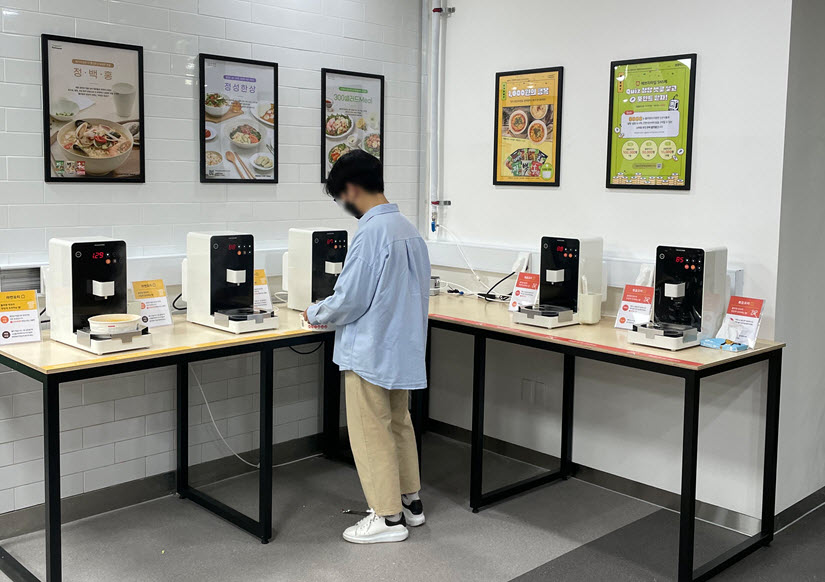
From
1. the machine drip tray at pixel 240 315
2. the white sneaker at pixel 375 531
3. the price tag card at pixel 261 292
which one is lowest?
the white sneaker at pixel 375 531

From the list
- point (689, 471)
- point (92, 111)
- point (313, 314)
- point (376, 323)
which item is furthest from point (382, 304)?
point (92, 111)

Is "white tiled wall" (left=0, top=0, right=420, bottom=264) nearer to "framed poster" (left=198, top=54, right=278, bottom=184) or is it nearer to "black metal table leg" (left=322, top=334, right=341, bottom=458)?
"framed poster" (left=198, top=54, right=278, bottom=184)

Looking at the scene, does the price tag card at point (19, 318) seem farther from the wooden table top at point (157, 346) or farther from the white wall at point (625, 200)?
the white wall at point (625, 200)

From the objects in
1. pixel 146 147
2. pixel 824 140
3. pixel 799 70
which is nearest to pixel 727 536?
pixel 824 140

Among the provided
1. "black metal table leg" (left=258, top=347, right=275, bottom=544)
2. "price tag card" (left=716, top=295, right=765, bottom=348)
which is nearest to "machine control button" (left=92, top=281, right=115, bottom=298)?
"black metal table leg" (left=258, top=347, right=275, bottom=544)

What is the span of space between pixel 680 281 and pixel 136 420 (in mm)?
2442

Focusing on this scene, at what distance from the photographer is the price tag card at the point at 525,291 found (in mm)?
3836

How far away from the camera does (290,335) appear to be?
3.36m

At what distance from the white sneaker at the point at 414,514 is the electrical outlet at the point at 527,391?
1022 millimetres

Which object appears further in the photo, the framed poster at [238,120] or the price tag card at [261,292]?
the framed poster at [238,120]

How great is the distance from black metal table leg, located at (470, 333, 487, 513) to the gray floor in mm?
104

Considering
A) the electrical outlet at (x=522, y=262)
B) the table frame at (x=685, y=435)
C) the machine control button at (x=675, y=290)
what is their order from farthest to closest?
the electrical outlet at (x=522, y=262)
the machine control button at (x=675, y=290)
the table frame at (x=685, y=435)

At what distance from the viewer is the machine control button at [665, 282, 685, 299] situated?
324 centimetres

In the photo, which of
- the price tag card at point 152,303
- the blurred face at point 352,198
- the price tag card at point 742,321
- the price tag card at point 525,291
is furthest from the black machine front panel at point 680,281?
the price tag card at point 152,303
